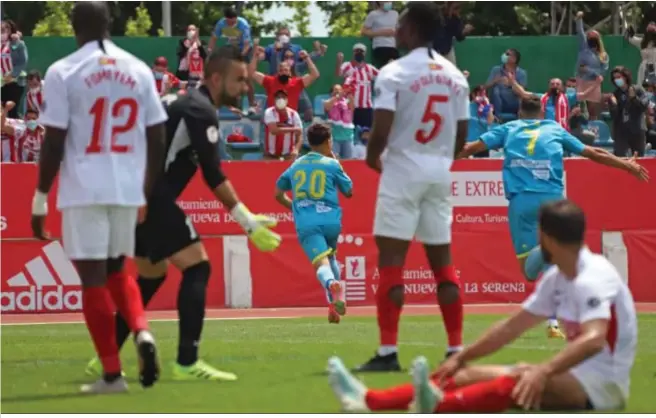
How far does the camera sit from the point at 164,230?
9.76 m

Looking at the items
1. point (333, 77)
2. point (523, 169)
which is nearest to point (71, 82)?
point (523, 169)

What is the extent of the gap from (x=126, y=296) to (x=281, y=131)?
14.7 metres

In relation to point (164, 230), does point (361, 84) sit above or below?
below

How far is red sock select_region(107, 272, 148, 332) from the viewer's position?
30.0 ft

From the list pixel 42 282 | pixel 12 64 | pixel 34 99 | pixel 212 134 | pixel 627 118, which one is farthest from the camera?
pixel 12 64

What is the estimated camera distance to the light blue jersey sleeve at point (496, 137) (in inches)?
557

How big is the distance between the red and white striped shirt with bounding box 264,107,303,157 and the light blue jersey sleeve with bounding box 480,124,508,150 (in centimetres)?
950

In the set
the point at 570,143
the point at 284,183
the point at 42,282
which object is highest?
the point at 570,143

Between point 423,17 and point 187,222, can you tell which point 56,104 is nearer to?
point 187,222

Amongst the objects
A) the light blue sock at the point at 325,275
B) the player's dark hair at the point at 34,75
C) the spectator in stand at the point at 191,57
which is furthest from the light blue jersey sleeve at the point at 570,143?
the player's dark hair at the point at 34,75

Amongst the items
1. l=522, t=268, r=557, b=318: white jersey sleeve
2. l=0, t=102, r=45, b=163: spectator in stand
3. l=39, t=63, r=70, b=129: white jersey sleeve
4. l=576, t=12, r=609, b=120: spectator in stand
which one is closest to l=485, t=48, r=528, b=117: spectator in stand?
l=576, t=12, r=609, b=120: spectator in stand

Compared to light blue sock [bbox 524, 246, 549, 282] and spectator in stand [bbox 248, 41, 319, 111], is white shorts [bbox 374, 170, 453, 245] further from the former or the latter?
spectator in stand [bbox 248, 41, 319, 111]

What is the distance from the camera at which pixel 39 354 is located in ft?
41.7

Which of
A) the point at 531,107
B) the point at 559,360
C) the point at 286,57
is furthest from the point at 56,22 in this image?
the point at 559,360
